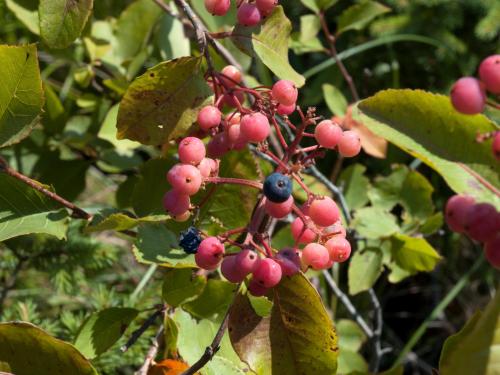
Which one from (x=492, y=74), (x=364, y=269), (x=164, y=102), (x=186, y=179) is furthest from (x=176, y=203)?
(x=364, y=269)

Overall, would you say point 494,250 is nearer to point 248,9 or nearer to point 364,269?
point 248,9

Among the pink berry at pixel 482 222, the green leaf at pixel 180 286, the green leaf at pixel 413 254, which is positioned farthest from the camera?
the green leaf at pixel 413 254

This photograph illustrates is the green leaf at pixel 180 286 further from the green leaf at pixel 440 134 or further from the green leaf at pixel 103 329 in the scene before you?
the green leaf at pixel 440 134

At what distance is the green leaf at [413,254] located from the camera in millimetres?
1193

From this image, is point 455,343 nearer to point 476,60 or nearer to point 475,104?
point 475,104

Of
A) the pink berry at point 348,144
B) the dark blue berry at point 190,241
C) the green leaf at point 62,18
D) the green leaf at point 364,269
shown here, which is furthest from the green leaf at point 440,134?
the green leaf at point 364,269

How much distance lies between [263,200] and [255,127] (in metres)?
0.08

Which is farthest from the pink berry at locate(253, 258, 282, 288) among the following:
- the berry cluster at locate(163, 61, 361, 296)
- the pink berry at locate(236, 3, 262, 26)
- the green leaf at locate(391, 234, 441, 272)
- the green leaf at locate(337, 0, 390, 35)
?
the green leaf at locate(337, 0, 390, 35)

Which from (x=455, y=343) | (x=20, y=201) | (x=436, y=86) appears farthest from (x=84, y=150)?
(x=436, y=86)

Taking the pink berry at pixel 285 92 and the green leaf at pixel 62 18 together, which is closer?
the pink berry at pixel 285 92

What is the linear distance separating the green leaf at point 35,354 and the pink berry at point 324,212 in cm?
30

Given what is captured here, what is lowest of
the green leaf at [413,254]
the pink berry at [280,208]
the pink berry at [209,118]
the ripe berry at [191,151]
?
the green leaf at [413,254]

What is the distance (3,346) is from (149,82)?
0.35 meters

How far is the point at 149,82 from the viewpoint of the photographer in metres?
0.83
